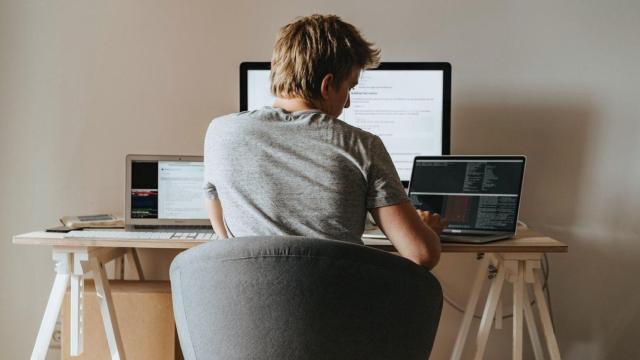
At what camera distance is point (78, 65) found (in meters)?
2.26

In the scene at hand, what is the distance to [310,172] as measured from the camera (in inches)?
42.3

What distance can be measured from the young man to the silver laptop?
2.69 ft

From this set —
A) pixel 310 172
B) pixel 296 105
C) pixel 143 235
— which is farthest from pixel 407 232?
pixel 143 235

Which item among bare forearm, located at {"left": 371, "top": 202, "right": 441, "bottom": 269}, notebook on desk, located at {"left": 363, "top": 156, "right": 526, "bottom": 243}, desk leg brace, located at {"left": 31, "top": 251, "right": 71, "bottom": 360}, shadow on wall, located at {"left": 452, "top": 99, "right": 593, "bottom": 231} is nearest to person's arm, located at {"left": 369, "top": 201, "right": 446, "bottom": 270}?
bare forearm, located at {"left": 371, "top": 202, "right": 441, "bottom": 269}

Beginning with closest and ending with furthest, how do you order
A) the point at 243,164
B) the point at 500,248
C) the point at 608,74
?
1. the point at 243,164
2. the point at 500,248
3. the point at 608,74

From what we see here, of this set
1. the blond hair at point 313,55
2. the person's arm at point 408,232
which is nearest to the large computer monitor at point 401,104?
the blond hair at point 313,55

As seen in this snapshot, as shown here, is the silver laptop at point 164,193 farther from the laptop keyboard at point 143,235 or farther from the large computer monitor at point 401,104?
the large computer monitor at point 401,104

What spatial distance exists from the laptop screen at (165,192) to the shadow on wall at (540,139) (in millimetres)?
882

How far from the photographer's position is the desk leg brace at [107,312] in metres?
1.78

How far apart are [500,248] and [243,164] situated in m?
0.80

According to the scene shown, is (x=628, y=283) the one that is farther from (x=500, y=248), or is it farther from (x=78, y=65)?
(x=78, y=65)

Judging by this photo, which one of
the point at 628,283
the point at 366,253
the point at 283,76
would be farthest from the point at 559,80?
the point at 366,253

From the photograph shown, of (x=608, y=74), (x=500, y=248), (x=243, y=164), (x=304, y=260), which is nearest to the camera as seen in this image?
(x=304, y=260)

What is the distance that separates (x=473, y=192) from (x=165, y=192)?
91 centimetres
